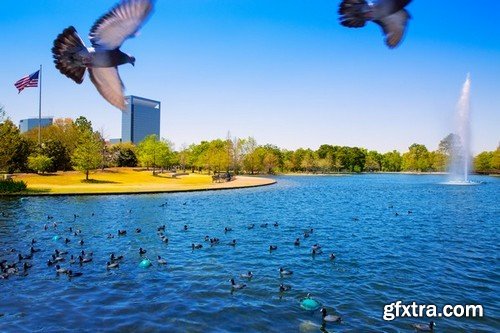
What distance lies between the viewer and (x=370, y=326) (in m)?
15.1

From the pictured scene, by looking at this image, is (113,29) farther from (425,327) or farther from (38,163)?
(38,163)

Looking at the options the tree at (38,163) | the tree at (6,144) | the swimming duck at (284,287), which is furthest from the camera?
the tree at (38,163)

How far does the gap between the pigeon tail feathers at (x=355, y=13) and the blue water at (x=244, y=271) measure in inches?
572

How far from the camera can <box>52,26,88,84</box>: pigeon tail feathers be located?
209 cm

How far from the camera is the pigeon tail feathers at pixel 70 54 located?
2088mm

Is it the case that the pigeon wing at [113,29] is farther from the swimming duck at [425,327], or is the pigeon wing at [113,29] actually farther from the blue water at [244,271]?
the swimming duck at [425,327]

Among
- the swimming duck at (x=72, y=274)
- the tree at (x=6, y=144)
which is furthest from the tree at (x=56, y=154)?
the swimming duck at (x=72, y=274)

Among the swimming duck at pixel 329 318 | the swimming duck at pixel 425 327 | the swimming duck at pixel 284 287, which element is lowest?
the swimming duck at pixel 425 327

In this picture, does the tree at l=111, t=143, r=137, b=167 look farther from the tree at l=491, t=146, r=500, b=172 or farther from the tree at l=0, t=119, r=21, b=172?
the tree at l=491, t=146, r=500, b=172

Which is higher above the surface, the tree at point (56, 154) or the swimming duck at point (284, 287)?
the tree at point (56, 154)

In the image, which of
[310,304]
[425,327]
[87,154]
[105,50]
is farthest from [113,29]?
[87,154]

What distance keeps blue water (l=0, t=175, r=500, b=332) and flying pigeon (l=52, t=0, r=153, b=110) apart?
14069 millimetres

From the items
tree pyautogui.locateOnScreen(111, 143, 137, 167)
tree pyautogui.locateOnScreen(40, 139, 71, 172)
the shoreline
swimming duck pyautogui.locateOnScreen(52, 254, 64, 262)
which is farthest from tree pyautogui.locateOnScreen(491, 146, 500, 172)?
swimming duck pyautogui.locateOnScreen(52, 254, 64, 262)

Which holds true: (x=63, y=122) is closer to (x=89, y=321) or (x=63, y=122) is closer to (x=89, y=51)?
(x=89, y=321)
